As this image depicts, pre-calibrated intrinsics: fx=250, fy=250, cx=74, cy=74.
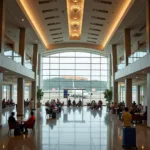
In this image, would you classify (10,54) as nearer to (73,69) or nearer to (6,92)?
(6,92)

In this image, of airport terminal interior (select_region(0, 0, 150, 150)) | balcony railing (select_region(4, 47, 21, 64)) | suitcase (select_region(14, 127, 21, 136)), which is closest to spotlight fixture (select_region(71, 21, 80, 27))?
airport terminal interior (select_region(0, 0, 150, 150))

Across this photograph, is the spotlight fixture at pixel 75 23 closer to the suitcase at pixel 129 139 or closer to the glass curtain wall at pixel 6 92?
the suitcase at pixel 129 139

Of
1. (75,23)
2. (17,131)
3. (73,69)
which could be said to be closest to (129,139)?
(17,131)

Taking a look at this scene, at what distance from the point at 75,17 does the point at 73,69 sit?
20.4 meters

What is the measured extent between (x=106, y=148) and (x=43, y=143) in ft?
8.63

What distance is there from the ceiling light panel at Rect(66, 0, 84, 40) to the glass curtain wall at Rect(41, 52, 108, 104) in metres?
10.3

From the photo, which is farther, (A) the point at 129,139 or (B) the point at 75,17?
(B) the point at 75,17

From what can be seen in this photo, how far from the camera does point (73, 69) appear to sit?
43875mm

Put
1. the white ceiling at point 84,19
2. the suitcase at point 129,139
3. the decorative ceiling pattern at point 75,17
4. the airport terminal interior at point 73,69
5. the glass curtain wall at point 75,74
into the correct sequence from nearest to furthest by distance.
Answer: the suitcase at point 129,139 → the airport terminal interior at point 73,69 → the white ceiling at point 84,19 → the decorative ceiling pattern at point 75,17 → the glass curtain wall at point 75,74

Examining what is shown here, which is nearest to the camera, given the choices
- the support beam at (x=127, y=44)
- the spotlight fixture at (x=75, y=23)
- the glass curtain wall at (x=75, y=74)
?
the support beam at (x=127, y=44)

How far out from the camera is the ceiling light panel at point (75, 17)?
65.9 feet

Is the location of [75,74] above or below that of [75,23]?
below

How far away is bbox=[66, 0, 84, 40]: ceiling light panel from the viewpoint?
65.9 ft


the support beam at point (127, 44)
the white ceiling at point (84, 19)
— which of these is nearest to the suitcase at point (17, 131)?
the white ceiling at point (84, 19)
